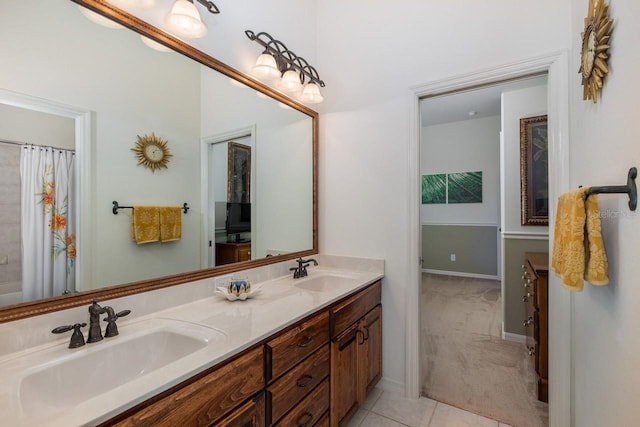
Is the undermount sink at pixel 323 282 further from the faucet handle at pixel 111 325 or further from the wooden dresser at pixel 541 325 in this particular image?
the wooden dresser at pixel 541 325

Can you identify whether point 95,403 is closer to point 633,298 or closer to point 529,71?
point 633,298

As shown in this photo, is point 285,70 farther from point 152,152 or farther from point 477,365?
point 477,365

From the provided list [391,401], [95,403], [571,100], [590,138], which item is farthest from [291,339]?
[571,100]

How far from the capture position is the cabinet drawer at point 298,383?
42.9 inches

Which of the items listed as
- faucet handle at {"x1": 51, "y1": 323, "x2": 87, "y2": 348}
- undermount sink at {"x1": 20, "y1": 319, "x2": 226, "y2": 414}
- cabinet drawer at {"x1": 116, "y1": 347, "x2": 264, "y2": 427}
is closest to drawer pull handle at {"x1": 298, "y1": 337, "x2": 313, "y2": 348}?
cabinet drawer at {"x1": 116, "y1": 347, "x2": 264, "y2": 427}

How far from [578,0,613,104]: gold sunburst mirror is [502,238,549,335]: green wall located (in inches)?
76.0

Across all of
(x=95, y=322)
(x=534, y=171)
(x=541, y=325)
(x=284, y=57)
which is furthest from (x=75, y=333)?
(x=534, y=171)

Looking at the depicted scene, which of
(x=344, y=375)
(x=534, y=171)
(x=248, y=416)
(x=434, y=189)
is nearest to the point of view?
(x=248, y=416)

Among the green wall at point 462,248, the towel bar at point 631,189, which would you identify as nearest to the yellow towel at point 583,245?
the towel bar at point 631,189

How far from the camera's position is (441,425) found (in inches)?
66.6

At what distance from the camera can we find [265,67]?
173 cm

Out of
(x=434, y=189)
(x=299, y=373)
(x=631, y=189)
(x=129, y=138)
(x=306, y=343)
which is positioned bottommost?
(x=299, y=373)

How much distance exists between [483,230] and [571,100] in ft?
13.1

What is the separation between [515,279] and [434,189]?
3.05m
